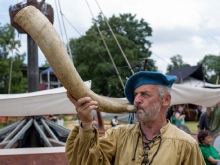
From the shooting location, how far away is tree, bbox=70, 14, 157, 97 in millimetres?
30422

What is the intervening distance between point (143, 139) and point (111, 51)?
96.0 ft

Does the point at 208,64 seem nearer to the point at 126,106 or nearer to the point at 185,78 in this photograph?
the point at 185,78

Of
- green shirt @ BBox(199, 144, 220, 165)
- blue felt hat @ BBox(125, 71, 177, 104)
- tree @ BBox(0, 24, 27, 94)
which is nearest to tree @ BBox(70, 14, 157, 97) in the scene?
tree @ BBox(0, 24, 27, 94)

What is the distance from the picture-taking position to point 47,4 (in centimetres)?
646

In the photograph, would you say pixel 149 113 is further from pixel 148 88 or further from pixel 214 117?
pixel 214 117

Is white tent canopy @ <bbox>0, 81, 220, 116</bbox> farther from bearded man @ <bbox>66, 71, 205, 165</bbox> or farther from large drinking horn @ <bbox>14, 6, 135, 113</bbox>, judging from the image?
large drinking horn @ <bbox>14, 6, 135, 113</bbox>

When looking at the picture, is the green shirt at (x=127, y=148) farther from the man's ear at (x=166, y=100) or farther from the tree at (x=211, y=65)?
the tree at (x=211, y=65)

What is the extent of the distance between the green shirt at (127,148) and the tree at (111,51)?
1007 inches

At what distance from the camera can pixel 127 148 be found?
2.02 metres

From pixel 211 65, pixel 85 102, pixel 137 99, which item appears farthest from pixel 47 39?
pixel 211 65

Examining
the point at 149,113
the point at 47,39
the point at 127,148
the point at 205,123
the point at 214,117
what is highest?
the point at 47,39

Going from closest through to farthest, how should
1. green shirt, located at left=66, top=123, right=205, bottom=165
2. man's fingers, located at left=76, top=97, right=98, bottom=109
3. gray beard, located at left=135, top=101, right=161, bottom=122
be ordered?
man's fingers, located at left=76, top=97, right=98, bottom=109 → green shirt, located at left=66, top=123, right=205, bottom=165 → gray beard, located at left=135, top=101, right=161, bottom=122

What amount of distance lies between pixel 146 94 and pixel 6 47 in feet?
89.9

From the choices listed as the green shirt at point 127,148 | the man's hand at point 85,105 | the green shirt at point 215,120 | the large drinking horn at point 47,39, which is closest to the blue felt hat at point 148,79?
the green shirt at point 127,148
